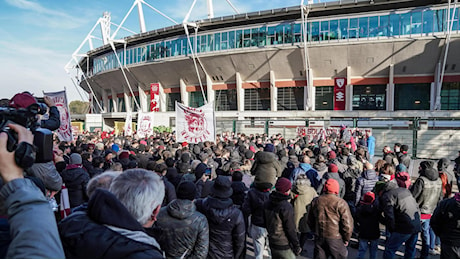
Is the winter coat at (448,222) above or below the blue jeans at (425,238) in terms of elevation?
above

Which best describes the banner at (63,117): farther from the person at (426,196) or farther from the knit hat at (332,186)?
the person at (426,196)

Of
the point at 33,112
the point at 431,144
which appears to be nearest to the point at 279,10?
the point at 431,144

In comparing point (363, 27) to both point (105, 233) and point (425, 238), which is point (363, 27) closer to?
point (425, 238)

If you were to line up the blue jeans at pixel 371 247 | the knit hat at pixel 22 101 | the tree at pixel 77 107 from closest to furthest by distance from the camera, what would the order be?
the knit hat at pixel 22 101
the blue jeans at pixel 371 247
the tree at pixel 77 107

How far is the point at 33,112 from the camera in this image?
1885 mm

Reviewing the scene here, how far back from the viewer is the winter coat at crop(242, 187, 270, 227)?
4411mm

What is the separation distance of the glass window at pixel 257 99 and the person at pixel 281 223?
28276 millimetres

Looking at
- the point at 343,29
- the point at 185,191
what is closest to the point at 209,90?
the point at 343,29

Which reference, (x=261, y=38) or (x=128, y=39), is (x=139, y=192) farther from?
(x=128, y=39)

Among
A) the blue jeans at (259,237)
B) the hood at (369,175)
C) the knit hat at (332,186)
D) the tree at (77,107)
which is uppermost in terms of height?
the tree at (77,107)

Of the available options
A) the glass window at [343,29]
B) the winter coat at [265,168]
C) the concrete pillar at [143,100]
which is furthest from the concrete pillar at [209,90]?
the winter coat at [265,168]

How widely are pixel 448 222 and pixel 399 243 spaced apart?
1.00m

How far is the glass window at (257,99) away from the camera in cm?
3209

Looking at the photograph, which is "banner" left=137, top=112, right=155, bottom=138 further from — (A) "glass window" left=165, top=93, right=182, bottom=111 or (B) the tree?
(B) the tree
